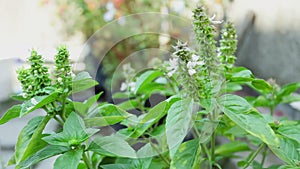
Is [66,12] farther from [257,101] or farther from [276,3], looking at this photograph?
[257,101]

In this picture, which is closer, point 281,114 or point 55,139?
point 55,139

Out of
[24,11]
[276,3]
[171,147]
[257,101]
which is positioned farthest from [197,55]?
[24,11]

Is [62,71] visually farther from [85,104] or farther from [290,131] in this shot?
[290,131]

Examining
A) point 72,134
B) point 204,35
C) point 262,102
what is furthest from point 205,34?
point 262,102

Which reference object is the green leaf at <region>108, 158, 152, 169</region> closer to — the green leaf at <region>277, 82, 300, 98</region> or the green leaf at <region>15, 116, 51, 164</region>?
the green leaf at <region>15, 116, 51, 164</region>

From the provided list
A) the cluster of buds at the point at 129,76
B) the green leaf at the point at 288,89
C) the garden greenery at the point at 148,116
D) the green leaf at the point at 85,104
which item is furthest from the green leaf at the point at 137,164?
the green leaf at the point at 288,89

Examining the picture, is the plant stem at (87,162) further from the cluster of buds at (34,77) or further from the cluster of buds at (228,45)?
the cluster of buds at (228,45)

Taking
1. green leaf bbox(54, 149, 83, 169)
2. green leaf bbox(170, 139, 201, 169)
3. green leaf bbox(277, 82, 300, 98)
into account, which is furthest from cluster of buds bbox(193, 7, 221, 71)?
green leaf bbox(277, 82, 300, 98)

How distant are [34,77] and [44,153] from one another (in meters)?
0.10

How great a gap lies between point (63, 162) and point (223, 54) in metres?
0.31

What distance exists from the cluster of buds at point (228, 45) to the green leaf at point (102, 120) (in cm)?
20

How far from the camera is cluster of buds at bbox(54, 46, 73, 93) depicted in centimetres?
53

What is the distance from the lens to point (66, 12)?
3.05 metres

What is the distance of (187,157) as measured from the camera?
54 cm
